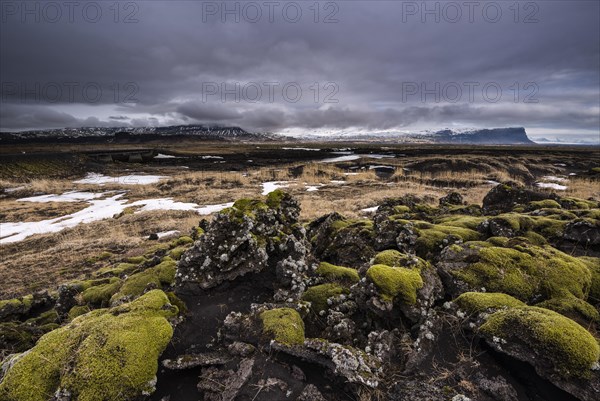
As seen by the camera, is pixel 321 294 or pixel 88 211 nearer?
pixel 321 294

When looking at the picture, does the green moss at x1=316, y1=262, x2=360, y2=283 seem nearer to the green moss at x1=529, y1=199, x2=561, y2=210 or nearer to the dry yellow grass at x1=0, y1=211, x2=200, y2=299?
the green moss at x1=529, y1=199, x2=561, y2=210

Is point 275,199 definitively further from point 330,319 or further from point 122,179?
point 122,179

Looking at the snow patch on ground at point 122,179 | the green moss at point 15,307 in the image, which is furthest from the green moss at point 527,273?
the snow patch on ground at point 122,179

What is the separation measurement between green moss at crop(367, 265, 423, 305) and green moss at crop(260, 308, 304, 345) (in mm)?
1795

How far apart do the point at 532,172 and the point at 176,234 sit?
194 ft

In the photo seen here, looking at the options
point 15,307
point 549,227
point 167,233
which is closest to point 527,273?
point 549,227

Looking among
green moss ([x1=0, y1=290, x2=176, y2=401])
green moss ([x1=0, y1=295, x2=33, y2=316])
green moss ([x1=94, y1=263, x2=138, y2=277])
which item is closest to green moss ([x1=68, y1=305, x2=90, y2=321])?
green moss ([x1=0, y1=295, x2=33, y2=316])

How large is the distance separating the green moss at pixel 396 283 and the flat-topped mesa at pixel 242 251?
2.24 m

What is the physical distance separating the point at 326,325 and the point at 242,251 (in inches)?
128

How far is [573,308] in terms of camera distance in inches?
228

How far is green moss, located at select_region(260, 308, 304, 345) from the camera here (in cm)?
556

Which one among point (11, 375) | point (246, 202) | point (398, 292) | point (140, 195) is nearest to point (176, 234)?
point (246, 202)

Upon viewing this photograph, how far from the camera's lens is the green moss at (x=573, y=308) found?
18.6 ft

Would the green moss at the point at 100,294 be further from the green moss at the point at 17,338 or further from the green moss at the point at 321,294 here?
the green moss at the point at 321,294
